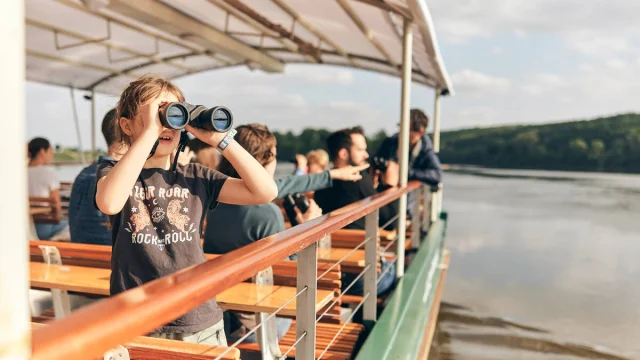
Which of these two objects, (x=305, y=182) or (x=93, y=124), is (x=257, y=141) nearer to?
(x=305, y=182)

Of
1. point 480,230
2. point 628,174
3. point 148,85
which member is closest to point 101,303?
point 148,85

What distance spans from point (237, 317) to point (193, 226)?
4.45ft

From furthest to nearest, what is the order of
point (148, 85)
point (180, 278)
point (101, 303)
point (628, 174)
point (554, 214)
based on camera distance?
point (628, 174) → point (554, 214) → point (148, 85) → point (180, 278) → point (101, 303)

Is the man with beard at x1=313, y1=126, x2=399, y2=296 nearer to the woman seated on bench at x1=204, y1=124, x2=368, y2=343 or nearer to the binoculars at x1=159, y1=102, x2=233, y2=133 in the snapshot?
the woman seated on bench at x1=204, y1=124, x2=368, y2=343

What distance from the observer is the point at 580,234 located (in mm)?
18016

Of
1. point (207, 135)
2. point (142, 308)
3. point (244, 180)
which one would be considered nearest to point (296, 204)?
point (244, 180)

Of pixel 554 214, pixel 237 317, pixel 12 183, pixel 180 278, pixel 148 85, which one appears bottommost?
pixel 554 214

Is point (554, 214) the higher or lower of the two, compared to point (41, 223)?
lower

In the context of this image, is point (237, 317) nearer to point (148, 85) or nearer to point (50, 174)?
point (148, 85)

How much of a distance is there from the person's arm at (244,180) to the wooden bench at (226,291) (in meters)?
0.69

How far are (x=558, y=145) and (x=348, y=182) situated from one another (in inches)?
3224

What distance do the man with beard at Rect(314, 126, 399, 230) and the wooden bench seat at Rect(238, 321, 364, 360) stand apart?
1.07m

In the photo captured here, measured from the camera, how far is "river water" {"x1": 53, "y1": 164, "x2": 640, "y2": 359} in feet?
22.1

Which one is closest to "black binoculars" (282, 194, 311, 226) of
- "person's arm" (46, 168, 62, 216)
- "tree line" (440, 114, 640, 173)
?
"person's arm" (46, 168, 62, 216)
